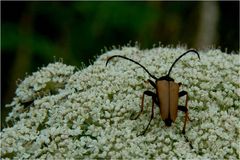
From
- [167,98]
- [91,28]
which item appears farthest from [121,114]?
[91,28]

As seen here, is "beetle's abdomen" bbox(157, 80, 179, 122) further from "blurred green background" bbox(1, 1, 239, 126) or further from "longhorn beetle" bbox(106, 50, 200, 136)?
"blurred green background" bbox(1, 1, 239, 126)

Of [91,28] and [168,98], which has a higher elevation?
[91,28]

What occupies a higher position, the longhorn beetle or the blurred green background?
the blurred green background

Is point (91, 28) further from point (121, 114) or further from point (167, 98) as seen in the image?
point (167, 98)

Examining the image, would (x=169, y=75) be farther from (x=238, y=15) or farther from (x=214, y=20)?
(x=238, y=15)

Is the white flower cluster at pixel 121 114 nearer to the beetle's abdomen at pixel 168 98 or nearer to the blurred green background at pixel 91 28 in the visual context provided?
the beetle's abdomen at pixel 168 98

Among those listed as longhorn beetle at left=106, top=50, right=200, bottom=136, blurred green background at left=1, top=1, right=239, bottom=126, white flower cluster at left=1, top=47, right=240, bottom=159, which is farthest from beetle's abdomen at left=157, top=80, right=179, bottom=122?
blurred green background at left=1, top=1, right=239, bottom=126

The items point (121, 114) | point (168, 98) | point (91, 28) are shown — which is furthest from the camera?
point (91, 28)
